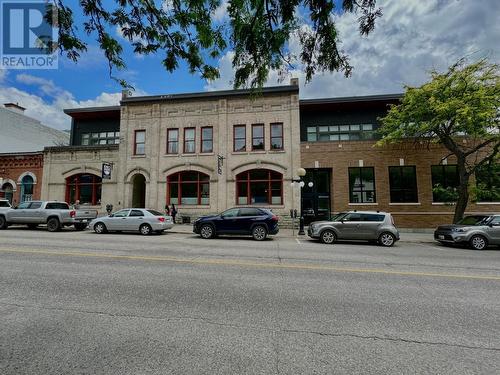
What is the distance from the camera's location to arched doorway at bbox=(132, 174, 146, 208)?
76.9ft

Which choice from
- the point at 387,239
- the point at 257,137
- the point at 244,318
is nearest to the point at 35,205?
the point at 257,137

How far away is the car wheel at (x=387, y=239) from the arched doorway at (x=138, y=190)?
1912 centimetres

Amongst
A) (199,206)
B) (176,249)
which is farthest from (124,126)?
(176,249)

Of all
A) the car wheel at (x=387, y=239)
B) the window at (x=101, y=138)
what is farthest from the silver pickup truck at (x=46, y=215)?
the car wheel at (x=387, y=239)

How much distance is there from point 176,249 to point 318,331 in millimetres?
7709

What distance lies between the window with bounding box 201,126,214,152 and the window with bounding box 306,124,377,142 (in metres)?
7.94

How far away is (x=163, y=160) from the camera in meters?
22.7

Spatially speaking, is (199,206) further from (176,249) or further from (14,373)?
(14,373)

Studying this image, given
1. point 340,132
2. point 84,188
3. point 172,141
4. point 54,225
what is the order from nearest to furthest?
point 54,225 < point 340,132 < point 172,141 < point 84,188

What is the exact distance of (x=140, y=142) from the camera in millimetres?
23312

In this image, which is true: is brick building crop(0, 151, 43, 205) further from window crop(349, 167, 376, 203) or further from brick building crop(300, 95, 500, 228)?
window crop(349, 167, 376, 203)

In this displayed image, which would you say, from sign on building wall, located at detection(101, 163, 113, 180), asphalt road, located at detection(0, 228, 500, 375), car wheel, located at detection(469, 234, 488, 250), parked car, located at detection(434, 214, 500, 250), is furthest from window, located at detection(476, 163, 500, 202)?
sign on building wall, located at detection(101, 163, 113, 180)

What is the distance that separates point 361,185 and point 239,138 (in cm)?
1009

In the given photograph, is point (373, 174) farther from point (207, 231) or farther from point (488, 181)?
point (207, 231)
